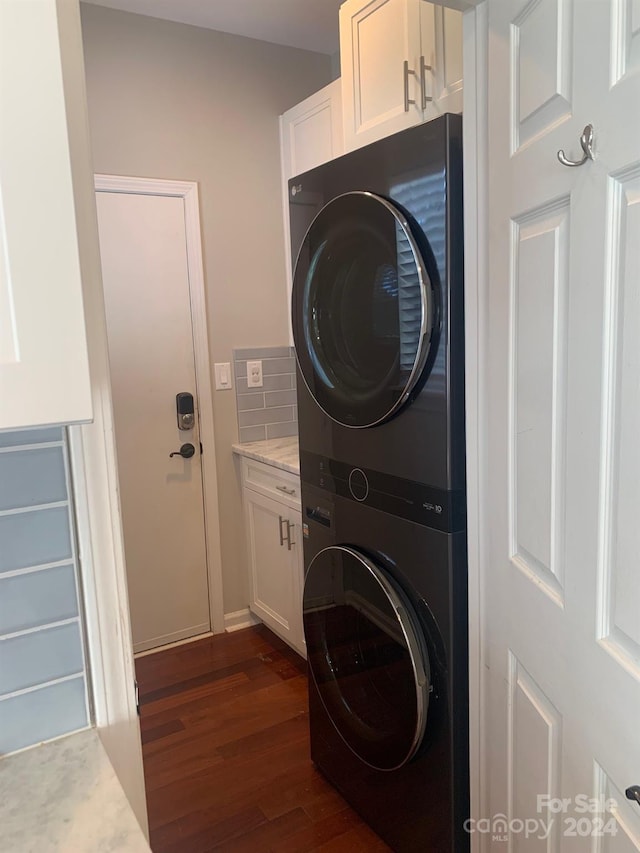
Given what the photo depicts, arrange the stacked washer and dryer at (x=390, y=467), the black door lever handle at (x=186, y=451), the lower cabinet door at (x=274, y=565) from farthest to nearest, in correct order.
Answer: the black door lever handle at (x=186, y=451), the lower cabinet door at (x=274, y=565), the stacked washer and dryer at (x=390, y=467)

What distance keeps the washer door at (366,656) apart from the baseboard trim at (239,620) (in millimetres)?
1152

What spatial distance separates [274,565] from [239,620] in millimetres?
488

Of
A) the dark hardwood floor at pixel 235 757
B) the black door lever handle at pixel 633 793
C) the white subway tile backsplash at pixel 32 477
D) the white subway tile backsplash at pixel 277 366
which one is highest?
the white subway tile backsplash at pixel 277 366

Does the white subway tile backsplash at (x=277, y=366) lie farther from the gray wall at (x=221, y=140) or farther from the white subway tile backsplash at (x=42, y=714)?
the white subway tile backsplash at (x=42, y=714)


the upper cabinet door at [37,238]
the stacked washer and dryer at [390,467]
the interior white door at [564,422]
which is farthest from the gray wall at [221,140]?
the upper cabinet door at [37,238]

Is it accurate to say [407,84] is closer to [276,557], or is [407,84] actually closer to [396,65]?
[396,65]

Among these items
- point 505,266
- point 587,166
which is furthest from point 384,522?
point 587,166

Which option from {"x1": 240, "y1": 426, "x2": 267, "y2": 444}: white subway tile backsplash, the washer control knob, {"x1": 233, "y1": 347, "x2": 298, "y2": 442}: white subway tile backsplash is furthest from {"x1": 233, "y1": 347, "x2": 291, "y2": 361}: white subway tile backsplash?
the washer control knob

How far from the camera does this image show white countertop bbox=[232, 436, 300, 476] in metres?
2.44

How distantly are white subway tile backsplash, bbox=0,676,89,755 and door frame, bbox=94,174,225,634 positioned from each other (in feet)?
6.59

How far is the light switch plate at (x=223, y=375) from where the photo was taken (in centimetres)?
286

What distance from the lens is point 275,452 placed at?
2.69 meters

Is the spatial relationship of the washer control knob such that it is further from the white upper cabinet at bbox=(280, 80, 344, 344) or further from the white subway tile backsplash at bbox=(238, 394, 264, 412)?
the white subway tile backsplash at bbox=(238, 394, 264, 412)

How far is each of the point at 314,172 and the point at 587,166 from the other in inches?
38.2
